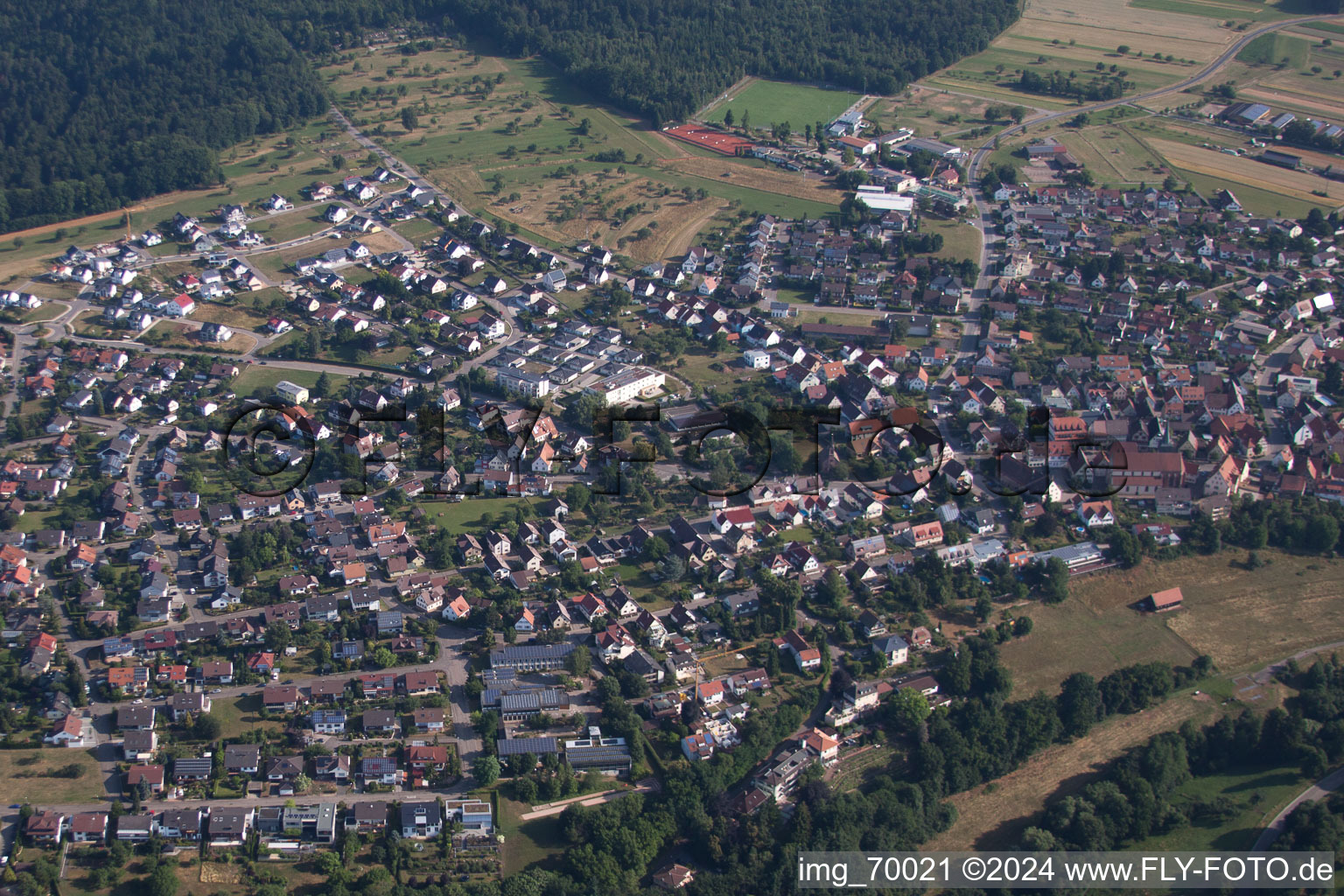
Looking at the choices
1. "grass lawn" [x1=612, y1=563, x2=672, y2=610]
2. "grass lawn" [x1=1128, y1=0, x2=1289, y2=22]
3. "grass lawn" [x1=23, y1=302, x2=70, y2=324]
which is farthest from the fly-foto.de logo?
"grass lawn" [x1=1128, y1=0, x2=1289, y2=22]

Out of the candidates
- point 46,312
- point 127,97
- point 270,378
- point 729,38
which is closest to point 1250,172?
point 729,38

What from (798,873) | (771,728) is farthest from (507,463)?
(798,873)

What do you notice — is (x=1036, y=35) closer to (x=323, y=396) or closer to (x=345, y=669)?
(x=323, y=396)

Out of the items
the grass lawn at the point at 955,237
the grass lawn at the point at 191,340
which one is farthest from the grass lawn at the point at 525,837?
the grass lawn at the point at 955,237

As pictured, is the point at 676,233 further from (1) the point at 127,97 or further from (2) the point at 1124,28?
(2) the point at 1124,28

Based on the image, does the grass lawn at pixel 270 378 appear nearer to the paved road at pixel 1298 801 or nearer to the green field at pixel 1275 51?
the paved road at pixel 1298 801

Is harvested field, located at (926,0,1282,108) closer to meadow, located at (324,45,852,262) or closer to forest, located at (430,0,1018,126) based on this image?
forest, located at (430,0,1018,126)
